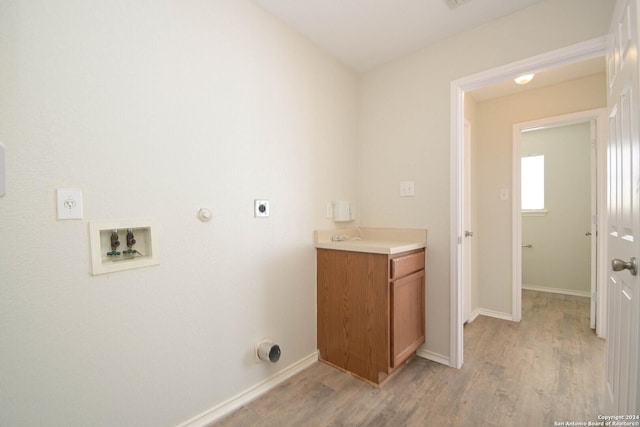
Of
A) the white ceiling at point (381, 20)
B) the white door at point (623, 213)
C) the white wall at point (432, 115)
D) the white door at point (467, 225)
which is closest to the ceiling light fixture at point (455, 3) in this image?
the white ceiling at point (381, 20)

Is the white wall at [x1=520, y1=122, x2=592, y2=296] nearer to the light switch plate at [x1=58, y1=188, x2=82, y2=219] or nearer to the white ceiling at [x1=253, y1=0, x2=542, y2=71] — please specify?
the white ceiling at [x1=253, y1=0, x2=542, y2=71]

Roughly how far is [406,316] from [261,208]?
124 cm

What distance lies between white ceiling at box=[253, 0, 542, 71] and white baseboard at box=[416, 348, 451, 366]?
236 centimetres

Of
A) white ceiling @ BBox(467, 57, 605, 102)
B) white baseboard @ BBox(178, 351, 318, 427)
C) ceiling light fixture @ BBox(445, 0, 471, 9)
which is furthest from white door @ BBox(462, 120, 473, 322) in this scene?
white baseboard @ BBox(178, 351, 318, 427)

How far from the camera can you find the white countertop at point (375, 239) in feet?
5.93

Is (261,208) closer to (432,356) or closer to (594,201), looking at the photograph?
(432,356)

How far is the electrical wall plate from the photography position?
1.11 meters

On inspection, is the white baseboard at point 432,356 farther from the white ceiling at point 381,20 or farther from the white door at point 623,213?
the white ceiling at point 381,20

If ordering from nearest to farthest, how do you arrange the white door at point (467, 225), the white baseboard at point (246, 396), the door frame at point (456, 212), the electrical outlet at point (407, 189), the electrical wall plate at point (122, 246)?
the electrical wall plate at point (122, 246)
the white baseboard at point (246, 396)
the door frame at point (456, 212)
the electrical outlet at point (407, 189)
the white door at point (467, 225)

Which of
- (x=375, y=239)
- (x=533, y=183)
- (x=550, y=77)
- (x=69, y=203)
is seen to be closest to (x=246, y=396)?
(x=69, y=203)

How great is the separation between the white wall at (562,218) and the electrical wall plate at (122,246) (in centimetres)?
481

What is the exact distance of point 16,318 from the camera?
950mm

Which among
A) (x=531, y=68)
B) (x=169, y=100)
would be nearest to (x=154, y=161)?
(x=169, y=100)

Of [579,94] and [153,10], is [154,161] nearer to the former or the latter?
[153,10]
